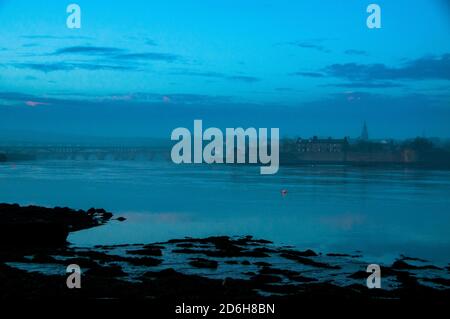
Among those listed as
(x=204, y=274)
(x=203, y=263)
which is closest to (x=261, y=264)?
(x=203, y=263)

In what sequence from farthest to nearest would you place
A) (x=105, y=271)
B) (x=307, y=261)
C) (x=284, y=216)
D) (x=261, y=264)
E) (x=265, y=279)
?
(x=284, y=216)
(x=307, y=261)
(x=261, y=264)
(x=105, y=271)
(x=265, y=279)

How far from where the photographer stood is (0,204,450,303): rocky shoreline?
9867 mm

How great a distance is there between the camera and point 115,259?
46.3ft

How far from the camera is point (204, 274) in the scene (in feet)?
41.0

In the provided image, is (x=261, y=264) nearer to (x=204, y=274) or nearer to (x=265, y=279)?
(x=204, y=274)

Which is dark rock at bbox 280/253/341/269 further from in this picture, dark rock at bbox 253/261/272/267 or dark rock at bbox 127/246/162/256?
dark rock at bbox 127/246/162/256

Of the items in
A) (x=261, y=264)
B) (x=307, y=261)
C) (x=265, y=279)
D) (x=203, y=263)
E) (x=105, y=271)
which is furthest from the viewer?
(x=307, y=261)

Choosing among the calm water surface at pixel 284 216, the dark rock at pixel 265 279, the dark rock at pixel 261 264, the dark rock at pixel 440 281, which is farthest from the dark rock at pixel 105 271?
the dark rock at pixel 440 281

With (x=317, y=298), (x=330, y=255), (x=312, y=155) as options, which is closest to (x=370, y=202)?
(x=330, y=255)

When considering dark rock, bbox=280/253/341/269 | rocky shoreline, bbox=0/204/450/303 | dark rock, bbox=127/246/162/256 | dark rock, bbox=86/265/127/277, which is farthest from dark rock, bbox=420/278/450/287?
dark rock, bbox=127/246/162/256

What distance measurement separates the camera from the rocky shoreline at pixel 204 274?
9867 mm

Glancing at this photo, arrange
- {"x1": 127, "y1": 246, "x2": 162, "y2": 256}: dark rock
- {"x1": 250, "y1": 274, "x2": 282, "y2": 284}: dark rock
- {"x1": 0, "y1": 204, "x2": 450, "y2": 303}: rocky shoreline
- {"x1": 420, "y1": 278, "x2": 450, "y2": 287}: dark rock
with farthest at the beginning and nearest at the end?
{"x1": 127, "y1": 246, "x2": 162, "y2": 256}: dark rock < {"x1": 420, "y1": 278, "x2": 450, "y2": 287}: dark rock < {"x1": 250, "y1": 274, "x2": 282, "y2": 284}: dark rock < {"x1": 0, "y1": 204, "x2": 450, "y2": 303}: rocky shoreline

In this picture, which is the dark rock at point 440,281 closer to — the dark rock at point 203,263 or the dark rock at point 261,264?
the dark rock at point 261,264
